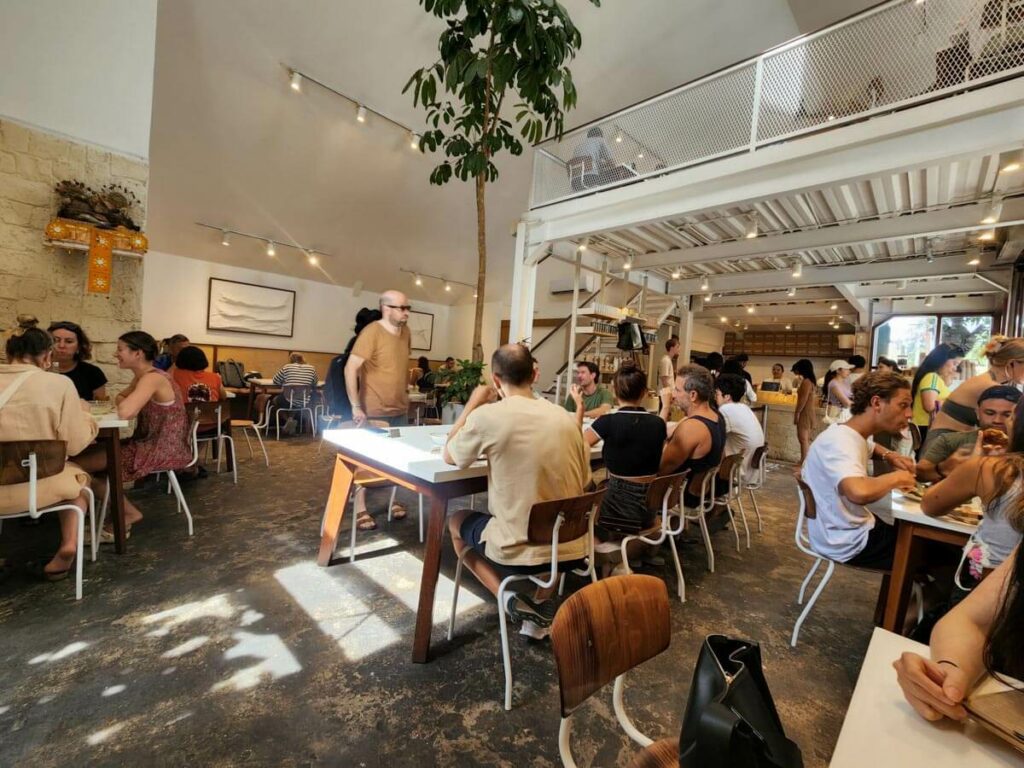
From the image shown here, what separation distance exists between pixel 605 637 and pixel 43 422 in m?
2.63

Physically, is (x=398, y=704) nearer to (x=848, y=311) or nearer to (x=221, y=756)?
(x=221, y=756)

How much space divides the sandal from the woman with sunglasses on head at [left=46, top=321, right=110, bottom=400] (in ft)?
3.64

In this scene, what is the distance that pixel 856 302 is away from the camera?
27.3 feet

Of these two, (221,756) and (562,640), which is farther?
(221,756)

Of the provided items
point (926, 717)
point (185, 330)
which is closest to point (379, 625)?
point (926, 717)

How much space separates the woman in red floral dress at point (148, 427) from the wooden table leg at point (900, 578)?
13.0ft

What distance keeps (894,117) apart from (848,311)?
8.49 metres

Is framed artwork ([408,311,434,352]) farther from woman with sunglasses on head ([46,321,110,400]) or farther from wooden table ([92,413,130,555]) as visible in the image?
wooden table ([92,413,130,555])

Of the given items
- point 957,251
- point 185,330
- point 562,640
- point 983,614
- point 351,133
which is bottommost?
point 562,640

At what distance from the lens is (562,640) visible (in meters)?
0.84

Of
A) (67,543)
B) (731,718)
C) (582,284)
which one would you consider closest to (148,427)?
(67,543)

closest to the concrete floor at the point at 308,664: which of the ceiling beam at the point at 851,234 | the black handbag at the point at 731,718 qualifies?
the black handbag at the point at 731,718

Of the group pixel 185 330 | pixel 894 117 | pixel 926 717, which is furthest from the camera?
pixel 185 330

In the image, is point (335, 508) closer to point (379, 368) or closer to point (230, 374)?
point (379, 368)
